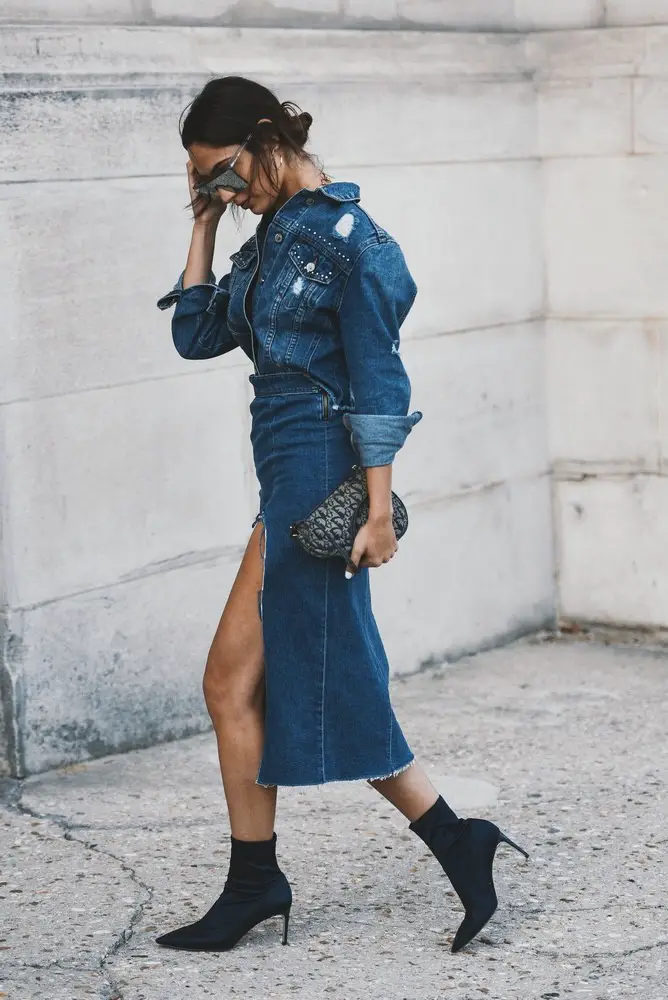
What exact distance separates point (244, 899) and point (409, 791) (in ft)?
1.44

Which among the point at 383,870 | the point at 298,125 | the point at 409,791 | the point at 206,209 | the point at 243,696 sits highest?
the point at 298,125

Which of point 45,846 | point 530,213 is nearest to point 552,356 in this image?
point 530,213

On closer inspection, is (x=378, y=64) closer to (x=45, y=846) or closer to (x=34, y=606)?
(x=34, y=606)

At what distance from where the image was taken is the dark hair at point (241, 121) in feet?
11.3

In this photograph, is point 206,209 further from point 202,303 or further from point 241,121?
point 241,121

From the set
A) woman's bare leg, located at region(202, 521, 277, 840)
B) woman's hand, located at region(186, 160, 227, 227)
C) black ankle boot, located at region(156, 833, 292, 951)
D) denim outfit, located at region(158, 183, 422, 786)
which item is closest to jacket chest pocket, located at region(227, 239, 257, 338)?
denim outfit, located at region(158, 183, 422, 786)

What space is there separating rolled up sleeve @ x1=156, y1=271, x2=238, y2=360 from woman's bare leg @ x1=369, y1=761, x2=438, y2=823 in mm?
1035

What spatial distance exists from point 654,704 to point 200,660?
157cm

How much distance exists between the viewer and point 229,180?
3504mm

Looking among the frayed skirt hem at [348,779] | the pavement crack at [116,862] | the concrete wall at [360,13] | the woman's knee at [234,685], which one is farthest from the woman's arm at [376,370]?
the concrete wall at [360,13]

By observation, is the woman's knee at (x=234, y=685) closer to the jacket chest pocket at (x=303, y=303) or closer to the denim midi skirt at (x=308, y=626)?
the denim midi skirt at (x=308, y=626)

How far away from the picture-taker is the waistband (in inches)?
141

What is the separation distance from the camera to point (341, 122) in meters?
5.81

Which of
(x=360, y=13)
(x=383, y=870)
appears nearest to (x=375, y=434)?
(x=383, y=870)
